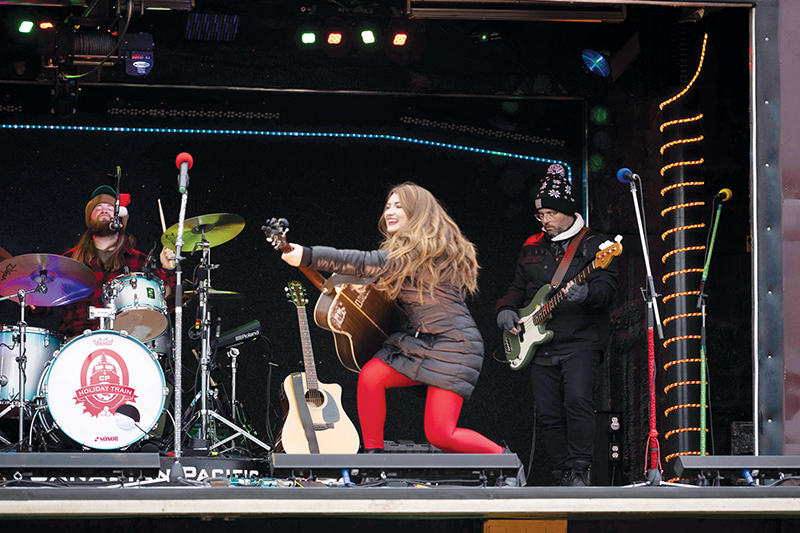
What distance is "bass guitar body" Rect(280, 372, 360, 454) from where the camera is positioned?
654cm

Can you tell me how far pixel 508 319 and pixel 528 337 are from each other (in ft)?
0.61

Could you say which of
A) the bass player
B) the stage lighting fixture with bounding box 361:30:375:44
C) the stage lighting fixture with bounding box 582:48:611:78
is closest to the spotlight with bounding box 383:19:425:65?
the stage lighting fixture with bounding box 361:30:375:44

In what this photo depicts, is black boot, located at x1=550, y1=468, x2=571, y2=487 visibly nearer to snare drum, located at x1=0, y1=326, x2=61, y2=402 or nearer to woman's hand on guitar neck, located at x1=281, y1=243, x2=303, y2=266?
woman's hand on guitar neck, located at x1=281, y1=243, x2=303, y2=266

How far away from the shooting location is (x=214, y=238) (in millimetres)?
6688

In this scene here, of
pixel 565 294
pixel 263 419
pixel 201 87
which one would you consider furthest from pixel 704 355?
pixel 201 87

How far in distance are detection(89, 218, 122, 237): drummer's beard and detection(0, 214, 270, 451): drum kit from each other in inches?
37.3

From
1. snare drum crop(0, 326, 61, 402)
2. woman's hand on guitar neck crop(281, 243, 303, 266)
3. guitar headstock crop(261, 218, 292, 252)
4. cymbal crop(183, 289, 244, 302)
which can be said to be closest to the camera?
guitar headstock crop(261, 218, 292, 252)

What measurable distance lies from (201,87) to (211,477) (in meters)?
3.63

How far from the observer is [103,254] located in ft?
24.9

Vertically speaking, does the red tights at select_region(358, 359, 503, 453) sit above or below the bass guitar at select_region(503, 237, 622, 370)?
below

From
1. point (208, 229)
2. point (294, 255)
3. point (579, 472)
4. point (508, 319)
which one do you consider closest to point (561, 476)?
point (579, 472)

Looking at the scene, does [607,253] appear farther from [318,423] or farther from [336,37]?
[336,37]

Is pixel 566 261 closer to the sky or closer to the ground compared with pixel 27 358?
closer to the sky

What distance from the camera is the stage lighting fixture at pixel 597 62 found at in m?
7.98
